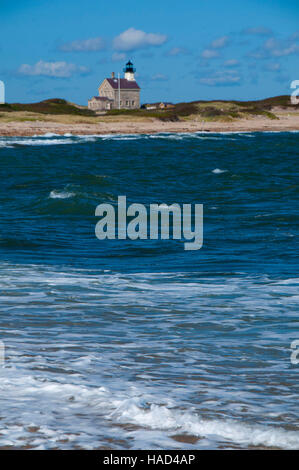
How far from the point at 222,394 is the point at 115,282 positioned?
14.3ft

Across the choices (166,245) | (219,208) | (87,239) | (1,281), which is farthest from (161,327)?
(219,208)

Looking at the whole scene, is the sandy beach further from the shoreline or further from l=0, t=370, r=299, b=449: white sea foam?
l=0, t=370, r=299, b=449: white sea foam

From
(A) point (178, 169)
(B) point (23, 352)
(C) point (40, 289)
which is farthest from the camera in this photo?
(A) point (178, 169)

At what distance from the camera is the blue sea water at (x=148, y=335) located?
13.6 ft

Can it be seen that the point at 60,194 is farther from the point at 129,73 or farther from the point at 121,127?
the point at 129,73

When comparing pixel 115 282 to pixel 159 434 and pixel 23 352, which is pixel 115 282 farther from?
pixel 159 434

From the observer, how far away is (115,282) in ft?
29.3

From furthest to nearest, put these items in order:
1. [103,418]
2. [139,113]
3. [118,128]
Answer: [139,113] < [118,128] < [103,418]

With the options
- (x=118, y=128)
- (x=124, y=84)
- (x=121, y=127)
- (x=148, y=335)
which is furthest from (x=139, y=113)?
(x=148, y=335)

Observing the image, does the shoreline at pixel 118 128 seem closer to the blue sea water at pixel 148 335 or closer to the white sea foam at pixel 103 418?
the blue sea water at pixel 148 335

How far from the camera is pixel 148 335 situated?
6316 mm

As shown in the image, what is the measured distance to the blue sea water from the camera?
4.14 meters

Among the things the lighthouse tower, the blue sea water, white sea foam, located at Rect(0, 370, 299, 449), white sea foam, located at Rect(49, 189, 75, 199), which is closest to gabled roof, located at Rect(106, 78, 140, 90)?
the lighthouse tower

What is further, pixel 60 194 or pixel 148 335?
pixel 60 194
